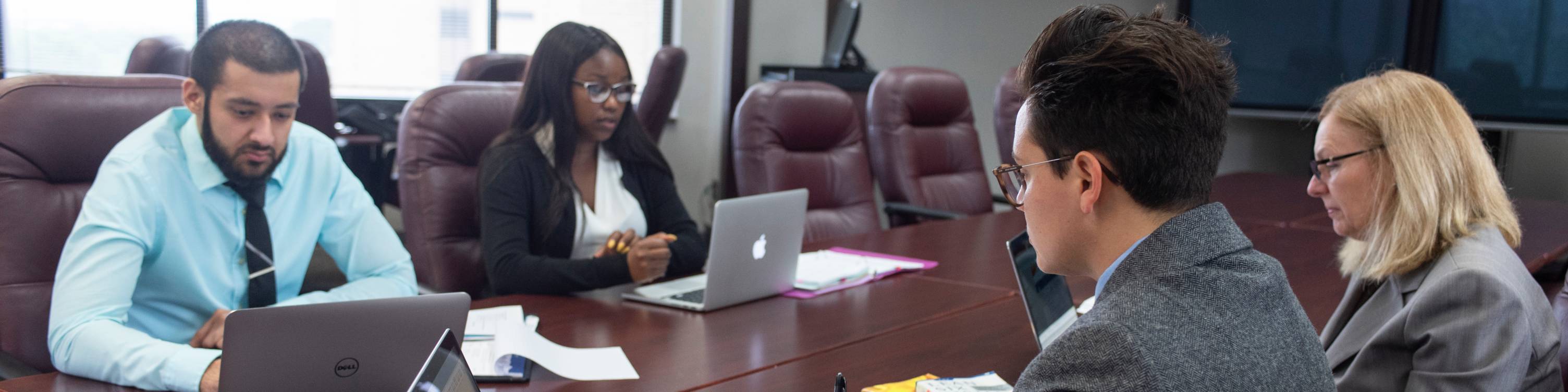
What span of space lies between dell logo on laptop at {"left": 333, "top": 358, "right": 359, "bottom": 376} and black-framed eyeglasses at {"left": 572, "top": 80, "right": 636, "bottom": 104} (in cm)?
116

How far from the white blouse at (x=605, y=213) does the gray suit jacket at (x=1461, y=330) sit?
4.68 feet

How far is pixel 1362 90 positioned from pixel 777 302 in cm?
97

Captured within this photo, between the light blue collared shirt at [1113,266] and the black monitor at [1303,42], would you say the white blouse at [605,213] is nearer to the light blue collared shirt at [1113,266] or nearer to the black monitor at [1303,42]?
the light blue collared shirt at [1113,266]

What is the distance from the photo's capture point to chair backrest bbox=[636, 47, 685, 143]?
4250 mm

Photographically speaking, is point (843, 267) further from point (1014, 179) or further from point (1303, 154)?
point (1303, 154)

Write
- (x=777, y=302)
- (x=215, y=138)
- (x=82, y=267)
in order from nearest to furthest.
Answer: (x=82, y=267) → (x=215, y=138) → (x=777, y=302)

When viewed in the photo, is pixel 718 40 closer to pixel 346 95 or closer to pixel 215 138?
pixel 346 95

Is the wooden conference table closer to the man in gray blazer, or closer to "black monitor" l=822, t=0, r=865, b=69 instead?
the man in gray blazer

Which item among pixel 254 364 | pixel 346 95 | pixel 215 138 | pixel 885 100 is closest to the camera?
pixel 254 364

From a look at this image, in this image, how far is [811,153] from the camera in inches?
131

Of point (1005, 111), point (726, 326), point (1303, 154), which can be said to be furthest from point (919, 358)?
point (1303, 154)

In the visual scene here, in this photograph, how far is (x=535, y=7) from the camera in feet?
18.2

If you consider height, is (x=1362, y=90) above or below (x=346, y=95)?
above

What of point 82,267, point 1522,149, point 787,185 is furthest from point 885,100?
point 1522,149
